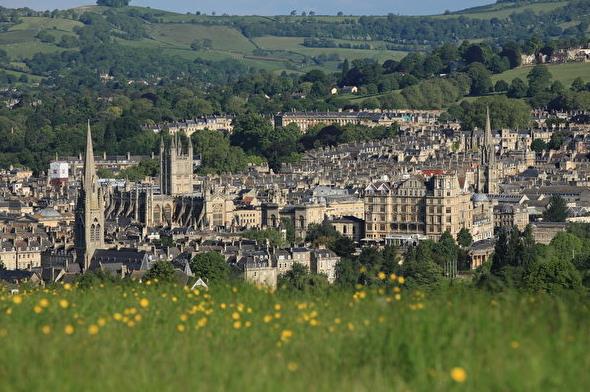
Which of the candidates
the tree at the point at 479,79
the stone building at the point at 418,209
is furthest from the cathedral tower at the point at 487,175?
the tree at the point at 479,79

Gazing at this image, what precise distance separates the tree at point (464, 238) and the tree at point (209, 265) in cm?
1858

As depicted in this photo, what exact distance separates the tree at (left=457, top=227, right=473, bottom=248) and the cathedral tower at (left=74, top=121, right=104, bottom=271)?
726 inches

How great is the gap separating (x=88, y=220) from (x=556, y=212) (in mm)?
30797

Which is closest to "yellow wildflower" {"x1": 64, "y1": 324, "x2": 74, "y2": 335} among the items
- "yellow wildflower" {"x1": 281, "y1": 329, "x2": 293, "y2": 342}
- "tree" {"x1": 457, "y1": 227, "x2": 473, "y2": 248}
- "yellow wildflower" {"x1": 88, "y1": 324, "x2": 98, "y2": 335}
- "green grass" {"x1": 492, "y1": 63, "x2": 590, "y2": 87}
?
"yellow wildflower" {"x1": 88, "y1": 324, "x2": 98, "y2": 335}

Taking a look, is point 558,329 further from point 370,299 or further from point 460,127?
point 460,127

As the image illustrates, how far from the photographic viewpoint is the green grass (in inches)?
6718

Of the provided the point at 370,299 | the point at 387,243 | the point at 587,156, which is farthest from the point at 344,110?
the point at 370,299

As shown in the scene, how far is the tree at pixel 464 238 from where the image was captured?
261 feet

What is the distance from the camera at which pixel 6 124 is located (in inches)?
6422

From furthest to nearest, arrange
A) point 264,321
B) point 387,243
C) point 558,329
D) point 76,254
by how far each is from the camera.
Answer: point 387,243
point 76,254
point 264,321
point 558,329

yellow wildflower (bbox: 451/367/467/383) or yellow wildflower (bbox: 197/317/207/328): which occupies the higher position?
yellow wildflower (bbox: 451/367/467/383)

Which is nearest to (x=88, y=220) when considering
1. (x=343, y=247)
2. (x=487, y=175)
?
(x=343, y=247)

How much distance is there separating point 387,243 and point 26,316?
65.1m

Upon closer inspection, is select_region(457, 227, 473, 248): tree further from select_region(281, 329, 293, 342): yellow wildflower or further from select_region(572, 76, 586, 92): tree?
select_region(572, 76, 586, 92): tree
